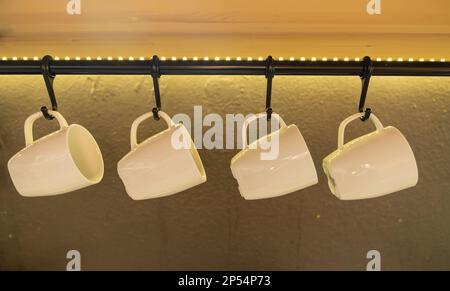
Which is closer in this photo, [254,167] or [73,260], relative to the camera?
[254,167]

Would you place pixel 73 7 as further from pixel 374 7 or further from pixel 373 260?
pixel 373 260

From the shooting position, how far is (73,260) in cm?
105

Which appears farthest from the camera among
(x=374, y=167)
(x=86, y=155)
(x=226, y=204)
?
(x=226, y=204)

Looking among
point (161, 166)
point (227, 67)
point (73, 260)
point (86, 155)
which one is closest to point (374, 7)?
point (227, 67)

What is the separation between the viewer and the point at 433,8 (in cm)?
85

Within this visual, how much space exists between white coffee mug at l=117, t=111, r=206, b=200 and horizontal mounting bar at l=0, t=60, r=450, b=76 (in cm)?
14

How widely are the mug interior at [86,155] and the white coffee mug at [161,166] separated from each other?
4.4 inches

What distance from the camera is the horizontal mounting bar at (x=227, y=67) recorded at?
795 millimetres

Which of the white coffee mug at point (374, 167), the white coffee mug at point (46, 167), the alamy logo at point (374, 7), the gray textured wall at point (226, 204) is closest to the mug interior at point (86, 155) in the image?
the white coffee mug at point (46, 167)

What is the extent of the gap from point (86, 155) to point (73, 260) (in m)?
0.37

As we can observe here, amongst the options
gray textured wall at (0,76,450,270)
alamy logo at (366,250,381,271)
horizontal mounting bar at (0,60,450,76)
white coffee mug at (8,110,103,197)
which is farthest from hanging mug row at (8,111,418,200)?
alamy logo at (366,250,381,271)

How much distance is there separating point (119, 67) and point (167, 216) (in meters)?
0.41

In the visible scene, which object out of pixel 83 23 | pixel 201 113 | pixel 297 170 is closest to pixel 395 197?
pixel 297 170

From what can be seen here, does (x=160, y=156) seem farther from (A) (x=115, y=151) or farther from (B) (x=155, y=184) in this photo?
(A) (x=115, y=151)
